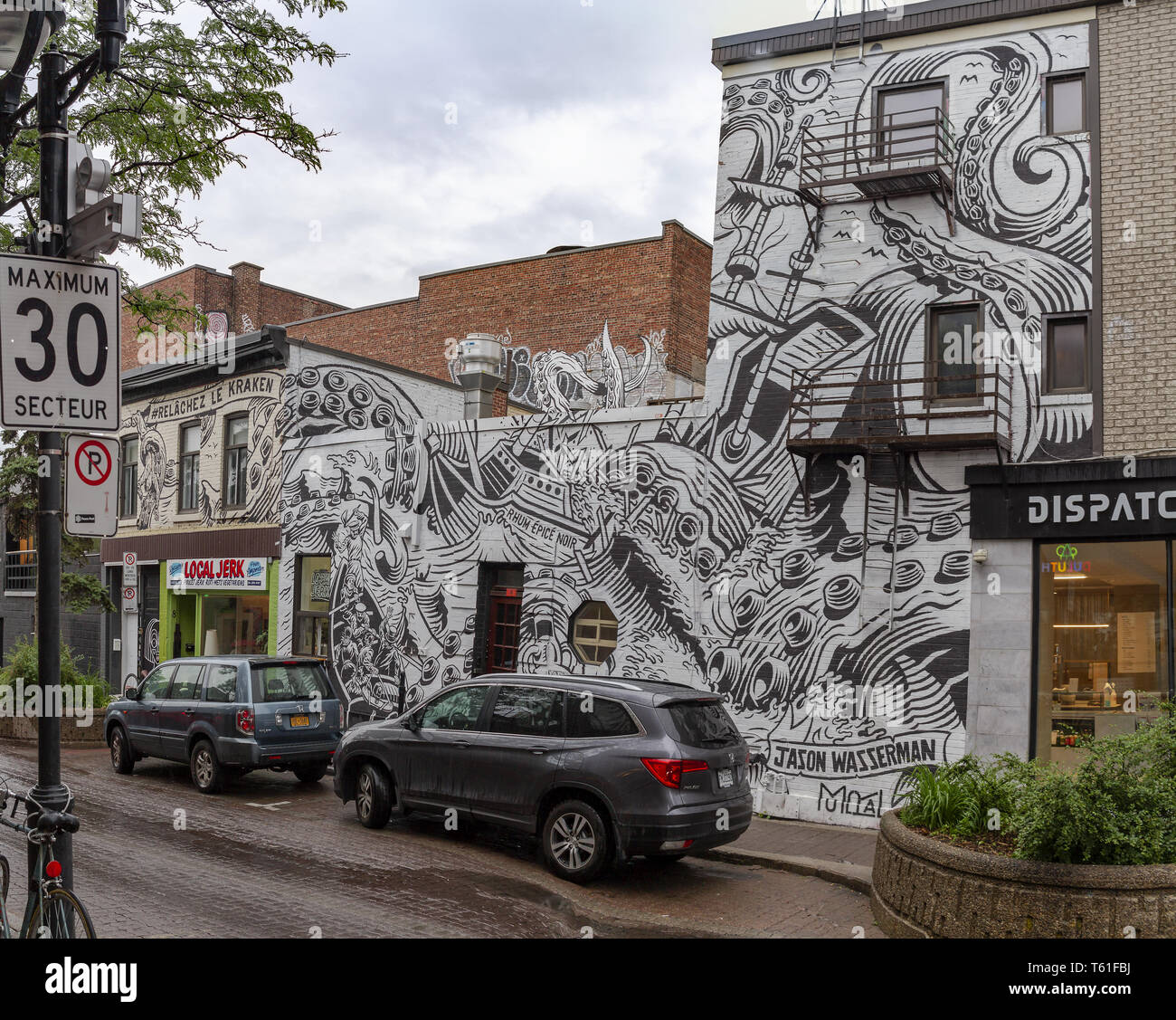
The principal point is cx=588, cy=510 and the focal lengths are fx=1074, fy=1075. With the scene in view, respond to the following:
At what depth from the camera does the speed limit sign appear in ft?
18.1

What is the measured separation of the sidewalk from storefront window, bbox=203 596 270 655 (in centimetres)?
1159

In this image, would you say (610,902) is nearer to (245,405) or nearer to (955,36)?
(955,36)

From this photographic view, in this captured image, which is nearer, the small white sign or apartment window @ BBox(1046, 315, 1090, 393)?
the small white sign

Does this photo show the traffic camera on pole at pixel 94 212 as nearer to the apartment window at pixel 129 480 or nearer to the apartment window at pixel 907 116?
the apartment window at pixel 907 116

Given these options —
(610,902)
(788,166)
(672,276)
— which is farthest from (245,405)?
(610,902)

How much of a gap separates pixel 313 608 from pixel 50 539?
46.3 ft

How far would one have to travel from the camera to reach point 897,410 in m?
13.0

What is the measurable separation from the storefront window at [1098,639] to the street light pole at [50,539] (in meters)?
9.83

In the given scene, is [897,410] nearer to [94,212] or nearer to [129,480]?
[94,212]

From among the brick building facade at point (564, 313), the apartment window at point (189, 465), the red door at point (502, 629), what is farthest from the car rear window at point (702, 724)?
the apartment window at point (189, 465)

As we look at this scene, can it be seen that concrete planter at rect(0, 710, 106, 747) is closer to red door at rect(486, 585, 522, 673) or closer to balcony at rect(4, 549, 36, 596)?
red door at rect(486, 585, 522, 673)

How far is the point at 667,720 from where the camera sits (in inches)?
378

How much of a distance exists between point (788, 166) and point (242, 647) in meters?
14.1

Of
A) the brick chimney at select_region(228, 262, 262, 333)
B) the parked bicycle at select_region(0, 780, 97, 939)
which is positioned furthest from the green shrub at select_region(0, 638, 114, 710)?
the brick chimney at select_region(228, 262, 262, 333)
